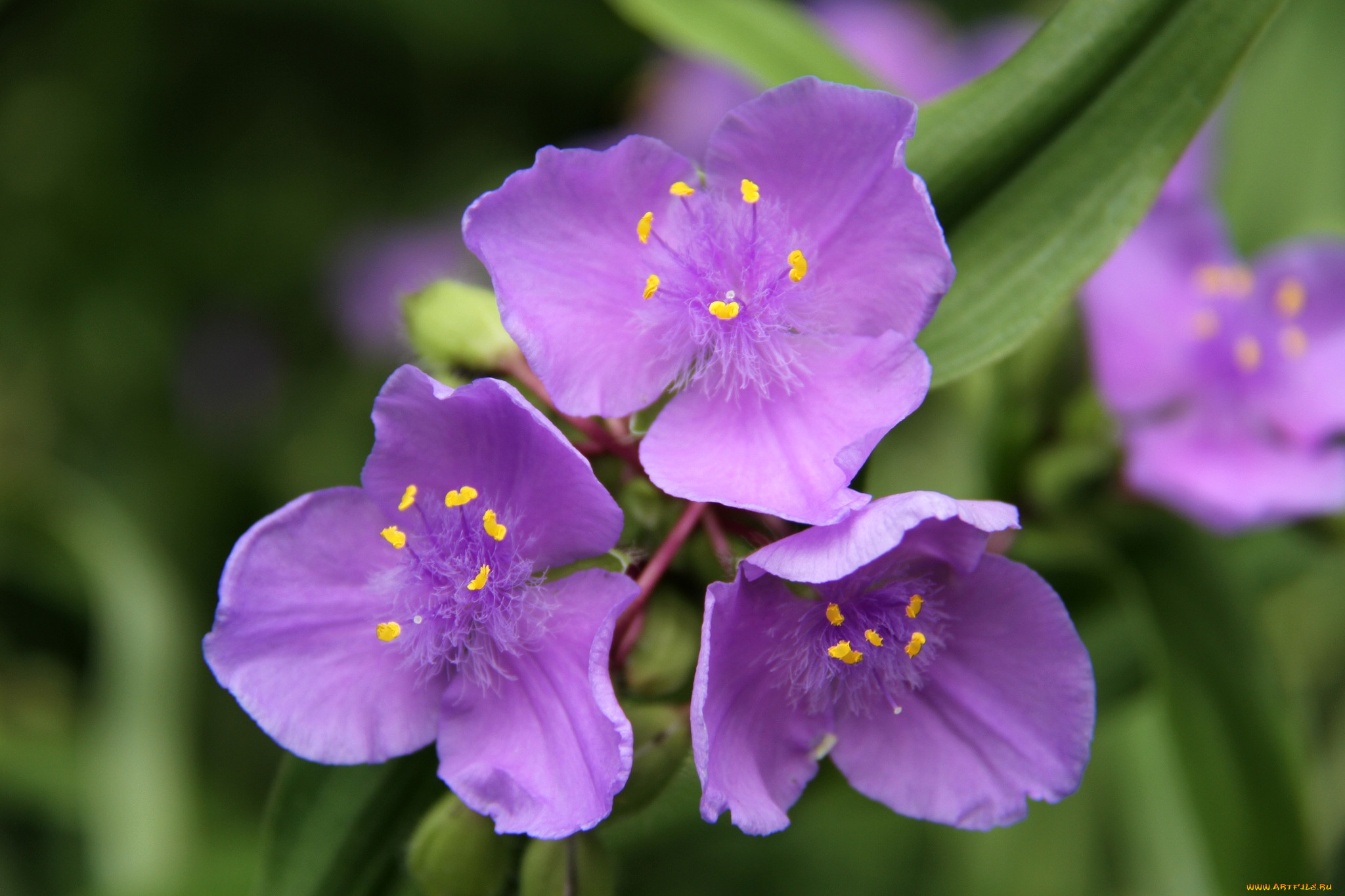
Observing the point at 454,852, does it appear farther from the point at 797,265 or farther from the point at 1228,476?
the point at 1228,476

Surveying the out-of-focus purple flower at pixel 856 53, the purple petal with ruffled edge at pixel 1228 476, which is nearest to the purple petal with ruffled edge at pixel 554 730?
the purple petal with ruffled edge at pixel 1228 476

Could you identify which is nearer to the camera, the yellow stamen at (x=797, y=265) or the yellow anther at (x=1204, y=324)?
the yellow stamen at (x=797, y=265)

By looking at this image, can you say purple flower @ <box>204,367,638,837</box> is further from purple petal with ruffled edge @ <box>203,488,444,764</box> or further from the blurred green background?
the blurred green background

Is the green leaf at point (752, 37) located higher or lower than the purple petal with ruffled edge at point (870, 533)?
higher

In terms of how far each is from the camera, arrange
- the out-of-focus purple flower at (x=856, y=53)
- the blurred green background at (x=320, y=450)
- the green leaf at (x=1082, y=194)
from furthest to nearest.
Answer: the out-of-focus purple flower at (x=856, y=53)
the blurred green background at (x=320, y=450)
the green leaf at (x=1082, y=194)

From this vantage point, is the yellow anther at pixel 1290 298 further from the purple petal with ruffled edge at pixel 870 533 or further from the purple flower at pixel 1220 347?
the purple petal with ruffled edge at pixel 870 533

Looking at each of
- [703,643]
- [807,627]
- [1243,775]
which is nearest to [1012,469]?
[1243,775]

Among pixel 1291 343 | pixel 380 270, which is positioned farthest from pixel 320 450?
pixel 1291 343

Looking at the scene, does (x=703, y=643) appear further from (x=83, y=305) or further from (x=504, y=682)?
(x=83, y=305)
